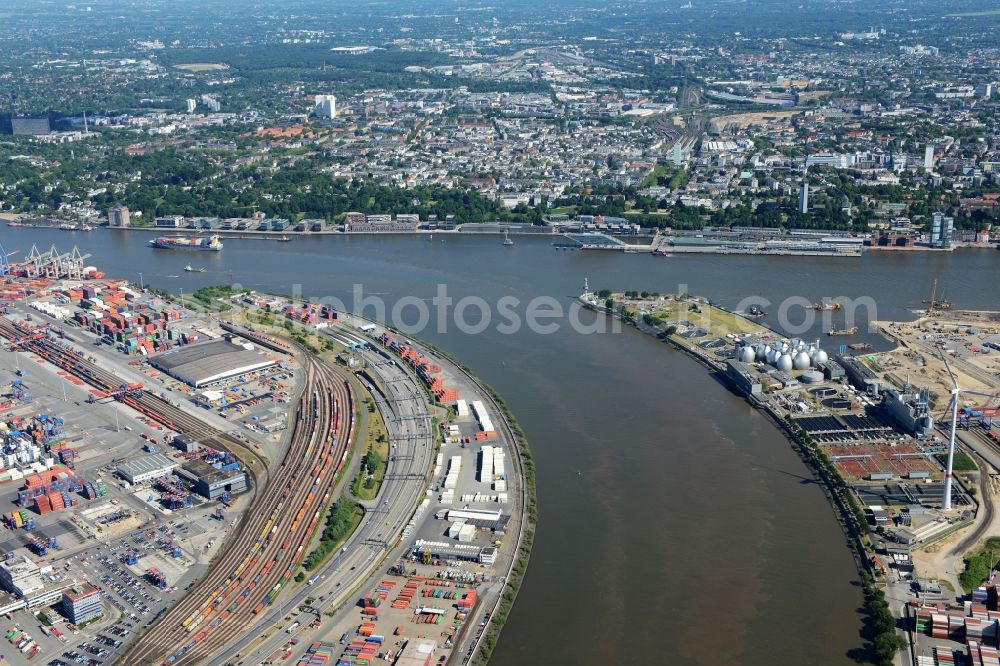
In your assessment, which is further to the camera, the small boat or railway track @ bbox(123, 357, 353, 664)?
the small boat

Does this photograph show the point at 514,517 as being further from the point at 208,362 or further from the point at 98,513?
the point at 208,362

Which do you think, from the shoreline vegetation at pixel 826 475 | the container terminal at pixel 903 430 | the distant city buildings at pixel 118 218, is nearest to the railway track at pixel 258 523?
the shoreline vegetation at pixel 826 475

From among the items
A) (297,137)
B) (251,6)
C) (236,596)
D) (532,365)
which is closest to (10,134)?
(297,137)

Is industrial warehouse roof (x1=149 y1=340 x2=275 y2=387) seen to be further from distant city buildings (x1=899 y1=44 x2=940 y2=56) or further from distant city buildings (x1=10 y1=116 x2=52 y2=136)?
distant city buildings (x1=899 y1=44 x2=940 y2=56)

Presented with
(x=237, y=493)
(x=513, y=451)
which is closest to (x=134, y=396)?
(x=237, y=493)

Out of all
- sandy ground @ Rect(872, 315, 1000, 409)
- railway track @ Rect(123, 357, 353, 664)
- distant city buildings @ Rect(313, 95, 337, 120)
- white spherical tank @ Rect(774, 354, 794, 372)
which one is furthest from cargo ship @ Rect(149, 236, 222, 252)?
distant city buildings @ Rect(313, 95, 337, 120)

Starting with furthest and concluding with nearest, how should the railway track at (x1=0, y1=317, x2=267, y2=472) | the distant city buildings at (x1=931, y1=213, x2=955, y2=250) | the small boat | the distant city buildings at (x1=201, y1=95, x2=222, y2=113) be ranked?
the distant city buildings at (x1=201, y1=95, x2=222, y2=113) → the distant city buildings at (x1=931, y1=213, x2=955, y2=250) → the small boat → the railway track at (x1=0, y1=317, x2=267, y2=472)

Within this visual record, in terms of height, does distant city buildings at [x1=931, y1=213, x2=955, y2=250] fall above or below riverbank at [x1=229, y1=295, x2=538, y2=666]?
above
